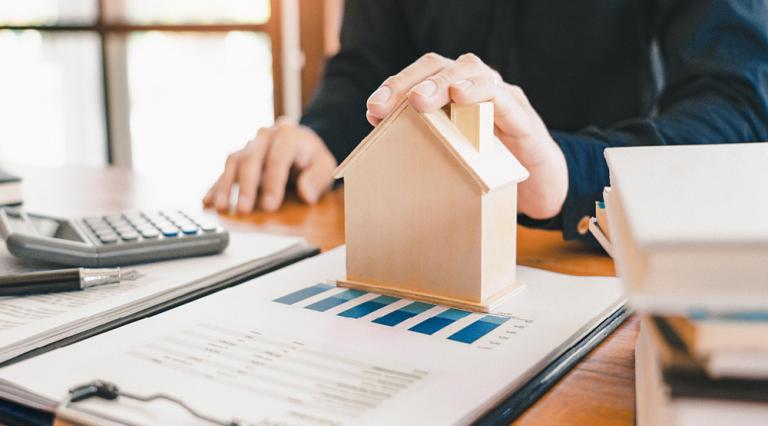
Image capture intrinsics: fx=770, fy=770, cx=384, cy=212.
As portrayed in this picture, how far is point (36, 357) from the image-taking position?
1.43 feet

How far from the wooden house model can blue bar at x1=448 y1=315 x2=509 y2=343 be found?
2 centimetres

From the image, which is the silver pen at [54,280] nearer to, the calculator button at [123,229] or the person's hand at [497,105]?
the calculator button at [123,229]

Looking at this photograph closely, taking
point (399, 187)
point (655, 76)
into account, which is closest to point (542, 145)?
point (399, 187)

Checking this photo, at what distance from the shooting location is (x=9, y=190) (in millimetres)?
934

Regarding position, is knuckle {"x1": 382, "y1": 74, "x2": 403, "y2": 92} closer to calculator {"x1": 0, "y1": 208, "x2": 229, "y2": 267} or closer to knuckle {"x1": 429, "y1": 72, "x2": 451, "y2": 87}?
knuckle {"x1": 429, "y1": 72, "x2": 451, "y2": 87}

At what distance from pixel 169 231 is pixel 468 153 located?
31cm

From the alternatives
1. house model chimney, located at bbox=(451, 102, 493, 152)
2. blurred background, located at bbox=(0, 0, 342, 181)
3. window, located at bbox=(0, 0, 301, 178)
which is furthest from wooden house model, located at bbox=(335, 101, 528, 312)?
window, located at bbox=(0, 0, 301, 178)

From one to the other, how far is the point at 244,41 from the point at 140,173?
1317mm

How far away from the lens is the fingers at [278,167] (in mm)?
948

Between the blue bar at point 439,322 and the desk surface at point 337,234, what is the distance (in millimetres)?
84

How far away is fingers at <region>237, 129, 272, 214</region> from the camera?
94 centimetres

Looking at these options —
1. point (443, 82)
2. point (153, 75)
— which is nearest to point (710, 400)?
point (443, 82)

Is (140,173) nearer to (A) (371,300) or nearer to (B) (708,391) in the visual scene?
(A) (371,300)

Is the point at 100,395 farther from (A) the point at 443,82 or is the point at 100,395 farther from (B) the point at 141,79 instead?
(B) the point at 141,79
